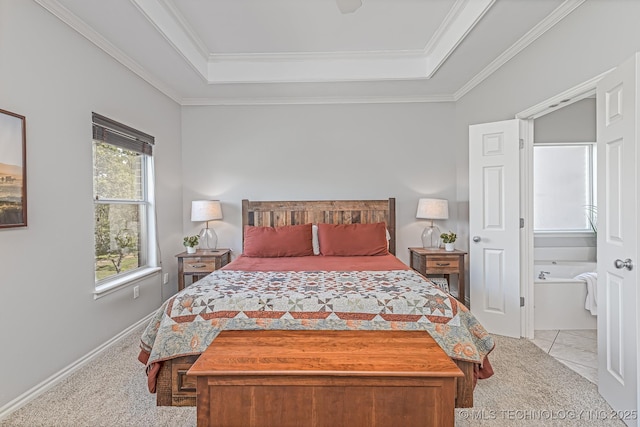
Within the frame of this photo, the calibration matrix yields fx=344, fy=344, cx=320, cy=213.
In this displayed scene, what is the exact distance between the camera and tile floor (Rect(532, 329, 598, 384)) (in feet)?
8.45

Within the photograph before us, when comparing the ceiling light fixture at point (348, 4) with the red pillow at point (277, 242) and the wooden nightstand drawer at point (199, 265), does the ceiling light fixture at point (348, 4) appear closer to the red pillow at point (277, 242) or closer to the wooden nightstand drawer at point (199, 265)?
the red pillow at point (277, 242)

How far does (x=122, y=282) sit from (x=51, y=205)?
103 cm

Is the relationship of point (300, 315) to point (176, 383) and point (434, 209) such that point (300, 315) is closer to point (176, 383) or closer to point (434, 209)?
point (176, 383)

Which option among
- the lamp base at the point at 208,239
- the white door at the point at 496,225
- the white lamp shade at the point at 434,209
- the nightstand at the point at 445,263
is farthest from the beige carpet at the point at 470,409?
the lamp base at the point at 208,239

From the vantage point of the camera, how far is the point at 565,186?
4516mm

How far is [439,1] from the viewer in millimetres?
2816

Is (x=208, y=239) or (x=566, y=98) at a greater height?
(x=566, y=98)

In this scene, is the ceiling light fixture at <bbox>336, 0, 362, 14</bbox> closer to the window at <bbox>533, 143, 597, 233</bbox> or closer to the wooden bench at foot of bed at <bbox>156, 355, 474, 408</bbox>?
the wooden bench at foot of bed at <bbox>156, 355, 474, 408</bbox>

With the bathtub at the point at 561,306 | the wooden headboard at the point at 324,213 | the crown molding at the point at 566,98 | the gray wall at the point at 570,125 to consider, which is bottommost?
the bathtub at the point at 561,306

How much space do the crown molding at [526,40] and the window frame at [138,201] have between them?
142 inches

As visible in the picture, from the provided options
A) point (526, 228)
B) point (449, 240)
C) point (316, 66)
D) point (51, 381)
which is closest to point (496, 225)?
point (526, 228)

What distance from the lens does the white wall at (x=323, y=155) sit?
4.46m

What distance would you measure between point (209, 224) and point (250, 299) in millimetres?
2541

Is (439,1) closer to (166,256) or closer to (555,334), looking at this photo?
(555,334)
